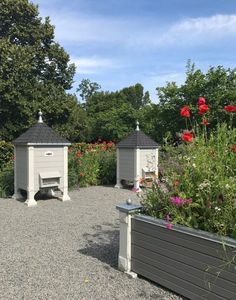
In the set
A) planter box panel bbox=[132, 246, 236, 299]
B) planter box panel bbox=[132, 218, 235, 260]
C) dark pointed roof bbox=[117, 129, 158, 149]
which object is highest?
dark pointed roof bbox=[117, 129, 158, 149]

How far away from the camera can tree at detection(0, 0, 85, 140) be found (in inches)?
675

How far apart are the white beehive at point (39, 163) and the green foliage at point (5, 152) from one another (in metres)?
1.77

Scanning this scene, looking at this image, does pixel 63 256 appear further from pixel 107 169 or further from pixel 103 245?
pixel 107 169

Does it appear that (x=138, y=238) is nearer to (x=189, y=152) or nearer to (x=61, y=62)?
(x=189, y=152)

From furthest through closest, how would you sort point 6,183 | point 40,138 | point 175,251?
point 6,183 < point 40,138 < point 175,251

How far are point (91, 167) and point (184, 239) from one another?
7920mm

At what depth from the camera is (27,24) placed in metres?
19.3

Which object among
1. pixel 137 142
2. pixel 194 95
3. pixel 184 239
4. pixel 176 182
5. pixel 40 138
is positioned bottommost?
pixel 184 239

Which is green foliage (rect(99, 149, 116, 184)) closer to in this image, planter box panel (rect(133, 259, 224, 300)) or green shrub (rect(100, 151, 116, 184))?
green shrub (rect(100, 151, 116, 184))

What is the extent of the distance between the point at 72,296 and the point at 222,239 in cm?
154

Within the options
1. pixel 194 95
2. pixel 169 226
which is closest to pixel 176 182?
pixel 169 226

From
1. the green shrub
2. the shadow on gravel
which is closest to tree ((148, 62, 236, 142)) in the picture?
the green shrub

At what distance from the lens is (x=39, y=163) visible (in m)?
8.18

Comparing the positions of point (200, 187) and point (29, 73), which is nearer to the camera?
point (200, 187)
